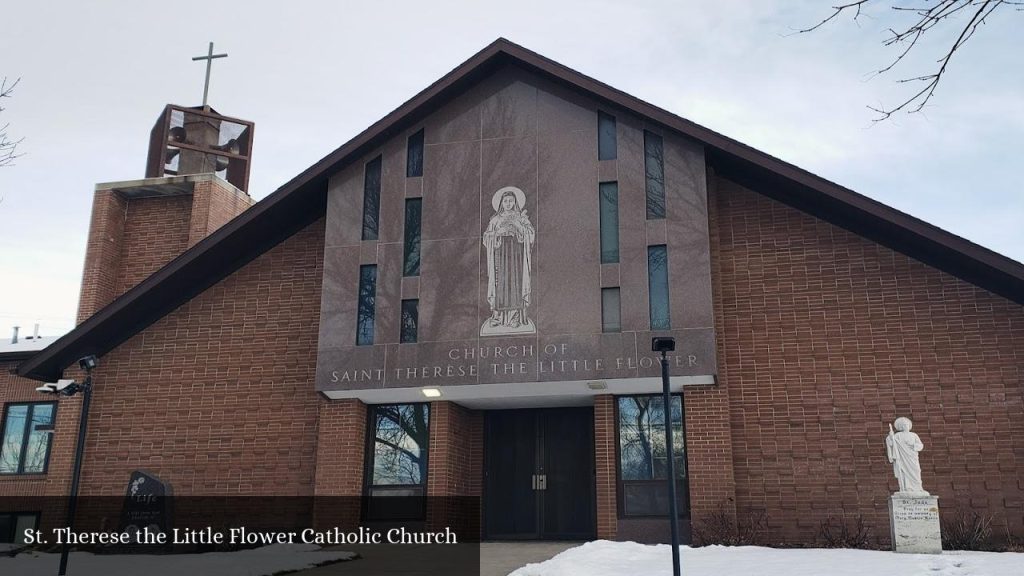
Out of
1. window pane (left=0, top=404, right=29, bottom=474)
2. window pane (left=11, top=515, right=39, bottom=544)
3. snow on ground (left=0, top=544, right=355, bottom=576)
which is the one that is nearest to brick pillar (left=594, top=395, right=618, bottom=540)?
snow on ground (left=0, top=544, right=355, bottom=576)

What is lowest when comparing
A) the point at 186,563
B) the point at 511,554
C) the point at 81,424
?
the point at 186,563

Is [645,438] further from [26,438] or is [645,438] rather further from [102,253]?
[26,438]

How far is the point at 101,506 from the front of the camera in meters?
20.2

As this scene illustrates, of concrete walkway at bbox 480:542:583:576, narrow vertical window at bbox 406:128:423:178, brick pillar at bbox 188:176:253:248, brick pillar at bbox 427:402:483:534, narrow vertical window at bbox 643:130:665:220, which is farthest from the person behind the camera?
brick pillar at bbox 188:176:253:248

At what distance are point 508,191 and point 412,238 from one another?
227 centimetres

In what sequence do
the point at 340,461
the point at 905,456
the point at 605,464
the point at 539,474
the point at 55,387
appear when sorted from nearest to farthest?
the point at 905,456, the point at 605,464, the point at 340,461, the point at 55,387, the point at 539,474

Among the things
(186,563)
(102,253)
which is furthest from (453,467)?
(102,253)

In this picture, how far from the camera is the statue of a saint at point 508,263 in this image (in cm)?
1784

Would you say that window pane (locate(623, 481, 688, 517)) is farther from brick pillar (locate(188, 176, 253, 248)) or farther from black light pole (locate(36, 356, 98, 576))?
brick pillar (locate(188, 176, 253, 248))

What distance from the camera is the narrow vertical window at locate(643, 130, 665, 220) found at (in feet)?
59.2

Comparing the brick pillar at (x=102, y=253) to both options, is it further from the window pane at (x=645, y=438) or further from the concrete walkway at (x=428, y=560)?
the window pane at (x=645, y=438)

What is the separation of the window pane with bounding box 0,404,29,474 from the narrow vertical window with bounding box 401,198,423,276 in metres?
10.7

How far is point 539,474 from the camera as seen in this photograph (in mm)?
19609

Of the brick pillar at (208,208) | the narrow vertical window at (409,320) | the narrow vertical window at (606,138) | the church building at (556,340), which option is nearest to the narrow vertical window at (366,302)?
the church building at (556,340)
